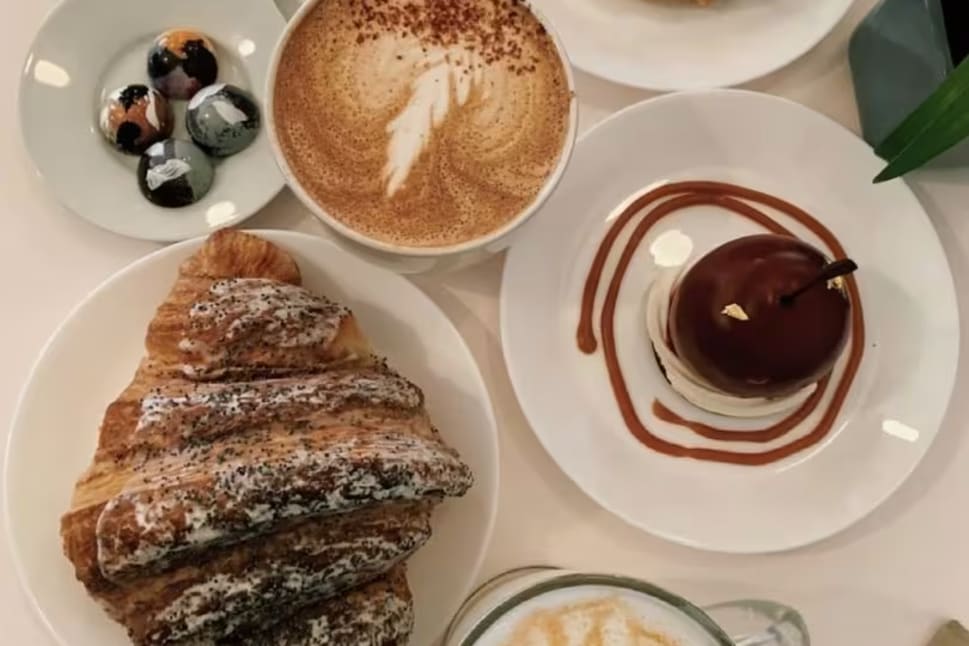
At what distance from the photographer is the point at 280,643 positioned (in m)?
0.92

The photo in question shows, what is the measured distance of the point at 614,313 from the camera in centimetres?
114

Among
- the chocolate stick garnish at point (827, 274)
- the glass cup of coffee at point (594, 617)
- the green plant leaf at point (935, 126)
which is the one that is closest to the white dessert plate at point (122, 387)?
the glass cup of coffee at point (594, 617)

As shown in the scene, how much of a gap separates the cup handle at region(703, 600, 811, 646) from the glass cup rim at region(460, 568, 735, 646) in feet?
0.43

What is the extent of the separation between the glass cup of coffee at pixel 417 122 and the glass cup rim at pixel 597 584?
27 centimetres

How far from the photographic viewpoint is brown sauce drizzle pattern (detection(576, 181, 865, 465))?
1.13m

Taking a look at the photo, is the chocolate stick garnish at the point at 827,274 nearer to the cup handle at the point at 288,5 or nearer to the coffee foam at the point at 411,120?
the coffee foam at the point at 411,120

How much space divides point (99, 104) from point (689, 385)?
2.00 feet

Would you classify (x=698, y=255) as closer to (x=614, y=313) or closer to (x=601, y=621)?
(x=614, y=313)

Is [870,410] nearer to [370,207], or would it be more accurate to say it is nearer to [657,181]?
[657,181]

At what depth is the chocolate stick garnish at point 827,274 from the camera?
3.15 feet

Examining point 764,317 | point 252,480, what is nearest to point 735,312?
point 764,317

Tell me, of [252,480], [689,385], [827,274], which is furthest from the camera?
[689,385]

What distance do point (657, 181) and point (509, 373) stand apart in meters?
0.24

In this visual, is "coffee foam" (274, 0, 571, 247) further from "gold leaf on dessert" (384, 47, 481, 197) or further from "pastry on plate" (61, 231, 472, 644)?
"pastry on plate" (61, 231, 472, 644)
